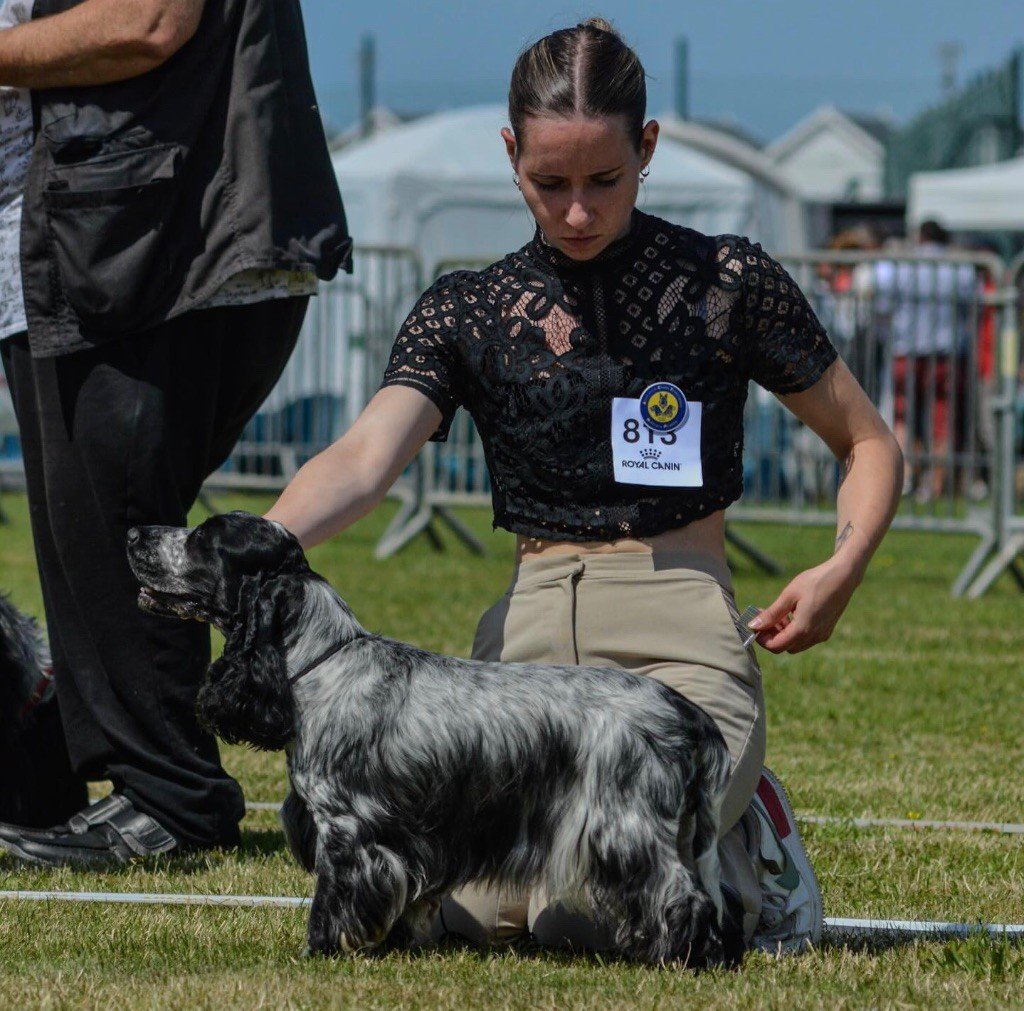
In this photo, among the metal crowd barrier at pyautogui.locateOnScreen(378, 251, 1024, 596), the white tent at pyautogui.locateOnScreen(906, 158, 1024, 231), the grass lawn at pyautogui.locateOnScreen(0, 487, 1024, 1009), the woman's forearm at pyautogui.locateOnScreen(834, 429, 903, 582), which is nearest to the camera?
the grass lawn at pyautogui.locateOnScreen(0, 487, 1024, 1009)

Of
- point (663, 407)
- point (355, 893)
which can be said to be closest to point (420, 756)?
point (355, 893)

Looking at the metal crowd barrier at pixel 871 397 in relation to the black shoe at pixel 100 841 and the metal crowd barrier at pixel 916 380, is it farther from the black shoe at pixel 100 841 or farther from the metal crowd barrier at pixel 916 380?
the black shoe at pixel 100 841

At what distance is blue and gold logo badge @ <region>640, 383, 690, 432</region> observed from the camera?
3.19 metres

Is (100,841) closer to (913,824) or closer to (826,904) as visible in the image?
(826,904)

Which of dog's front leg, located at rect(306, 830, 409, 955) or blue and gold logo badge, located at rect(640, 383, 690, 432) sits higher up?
blue and gold logo badge, located at rect(640, 383, 690, 432)

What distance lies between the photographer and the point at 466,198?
16.6 m

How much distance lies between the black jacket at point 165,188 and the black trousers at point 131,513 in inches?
4.1

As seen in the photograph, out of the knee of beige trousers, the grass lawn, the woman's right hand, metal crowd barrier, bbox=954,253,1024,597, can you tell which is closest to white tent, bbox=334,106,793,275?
metal crowd barrier, bbox=954,253,1024,597

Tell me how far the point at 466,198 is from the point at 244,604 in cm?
1406

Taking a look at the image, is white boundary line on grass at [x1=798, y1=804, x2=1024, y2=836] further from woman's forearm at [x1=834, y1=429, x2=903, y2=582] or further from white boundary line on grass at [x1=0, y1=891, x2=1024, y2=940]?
woman's forearm at [x1=834, y1=429, x2=903, y2=582]

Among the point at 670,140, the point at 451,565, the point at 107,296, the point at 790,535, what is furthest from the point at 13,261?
the point at 670,140

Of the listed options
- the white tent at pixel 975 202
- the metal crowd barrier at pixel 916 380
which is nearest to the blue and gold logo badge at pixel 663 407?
the metal crowd barrier at pixel 916 380

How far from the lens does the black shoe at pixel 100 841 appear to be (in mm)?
3781

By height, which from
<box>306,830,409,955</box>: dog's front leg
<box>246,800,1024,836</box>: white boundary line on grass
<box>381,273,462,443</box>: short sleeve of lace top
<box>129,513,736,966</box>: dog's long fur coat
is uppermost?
<box>381,273,462,443</box>: short sleeve of lace top
